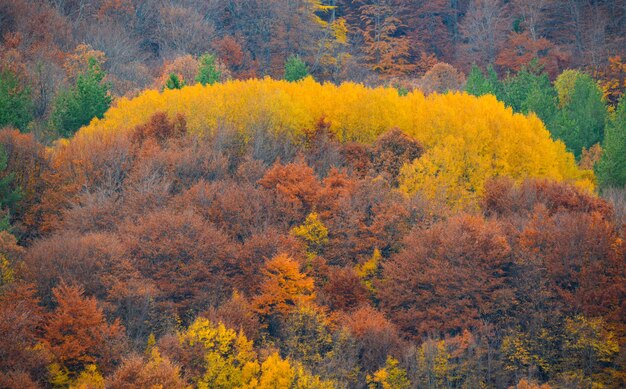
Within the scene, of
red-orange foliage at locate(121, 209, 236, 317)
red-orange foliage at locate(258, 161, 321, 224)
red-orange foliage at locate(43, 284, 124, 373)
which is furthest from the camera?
red-orange foliage at locate(258, 161, 321, 224)

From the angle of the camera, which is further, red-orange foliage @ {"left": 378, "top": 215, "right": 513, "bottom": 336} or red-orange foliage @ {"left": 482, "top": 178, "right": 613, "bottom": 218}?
red-orange foliage @ {"left": 482, "top": 178, "right": 613, "bottom": 218}

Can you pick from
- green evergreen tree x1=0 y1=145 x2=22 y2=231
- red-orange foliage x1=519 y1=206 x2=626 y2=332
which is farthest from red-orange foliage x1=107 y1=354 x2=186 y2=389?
red-orange foliage x1=519 y1=206 x2=626 y2=332

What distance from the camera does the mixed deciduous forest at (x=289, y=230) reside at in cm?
4875

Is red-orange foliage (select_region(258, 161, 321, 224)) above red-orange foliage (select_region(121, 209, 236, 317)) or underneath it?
above

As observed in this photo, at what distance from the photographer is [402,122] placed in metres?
75.4

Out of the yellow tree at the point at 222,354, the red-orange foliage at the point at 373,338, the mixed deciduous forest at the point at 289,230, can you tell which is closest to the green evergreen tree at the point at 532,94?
the mixed deciduous forest at the point at 289,230

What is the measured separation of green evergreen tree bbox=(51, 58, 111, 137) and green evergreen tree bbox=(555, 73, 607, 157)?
43786 millimetres

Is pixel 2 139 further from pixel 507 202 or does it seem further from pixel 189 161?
pixel 507 202

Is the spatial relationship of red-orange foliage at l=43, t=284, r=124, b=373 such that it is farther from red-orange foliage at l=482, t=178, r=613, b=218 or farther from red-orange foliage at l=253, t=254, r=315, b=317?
red-orange foliage at l=482, t=178, r=613, b=218

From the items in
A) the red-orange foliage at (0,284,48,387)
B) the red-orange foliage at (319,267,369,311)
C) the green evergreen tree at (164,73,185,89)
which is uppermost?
the green evergreen tree at (164,73,185,89)

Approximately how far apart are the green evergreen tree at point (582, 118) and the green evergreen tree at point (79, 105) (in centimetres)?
4379

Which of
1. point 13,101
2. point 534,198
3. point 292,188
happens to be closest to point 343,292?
point 292,188

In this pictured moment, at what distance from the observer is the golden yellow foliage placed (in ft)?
229

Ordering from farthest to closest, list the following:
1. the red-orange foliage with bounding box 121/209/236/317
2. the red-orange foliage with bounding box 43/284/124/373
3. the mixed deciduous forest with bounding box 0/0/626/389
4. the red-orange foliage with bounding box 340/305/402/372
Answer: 1. the red-orange foliage with bounding box 121/209/236/317
2. the red-orange foliage with bounding box 340/305/402/372
3. the mixed deciduous forest with bounding box 0/0/626/389
4. the red-orange foliage with bounding box 43/284/124/373
